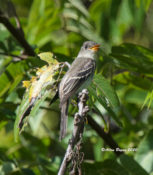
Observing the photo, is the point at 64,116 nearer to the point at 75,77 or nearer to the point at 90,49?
the point at 75,77

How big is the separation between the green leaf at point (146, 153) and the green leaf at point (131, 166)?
311 millimetres

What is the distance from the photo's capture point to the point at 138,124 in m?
4.54

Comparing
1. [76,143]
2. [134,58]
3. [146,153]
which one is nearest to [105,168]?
[146,153]

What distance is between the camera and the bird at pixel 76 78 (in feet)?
9.98

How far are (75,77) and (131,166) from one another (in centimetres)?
94

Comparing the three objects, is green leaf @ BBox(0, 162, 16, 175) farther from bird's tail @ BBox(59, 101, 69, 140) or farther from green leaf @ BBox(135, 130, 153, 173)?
green leaf @ BBox(135, 130, 153, 173)

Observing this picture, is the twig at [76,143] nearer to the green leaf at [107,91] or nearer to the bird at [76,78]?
the bird at [76,78]

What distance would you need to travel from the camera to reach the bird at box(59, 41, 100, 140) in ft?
9.98

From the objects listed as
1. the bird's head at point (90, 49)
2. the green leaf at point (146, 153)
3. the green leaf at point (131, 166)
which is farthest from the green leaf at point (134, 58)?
the green leaf at point (131, 166)

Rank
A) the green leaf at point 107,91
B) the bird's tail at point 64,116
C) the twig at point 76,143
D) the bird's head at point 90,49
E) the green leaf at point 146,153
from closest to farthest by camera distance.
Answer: the twig at point 76,143
the bird's tail at point 64,116
the green leaf at point 107,91
the bird's head at point 90,49
the green leaf at point 146,153

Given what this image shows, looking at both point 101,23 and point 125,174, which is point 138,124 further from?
point 101,23

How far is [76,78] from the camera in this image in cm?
332

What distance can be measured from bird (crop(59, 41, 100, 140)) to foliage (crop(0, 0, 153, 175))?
3.1 inches

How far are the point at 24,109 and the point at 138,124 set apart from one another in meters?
1.92
